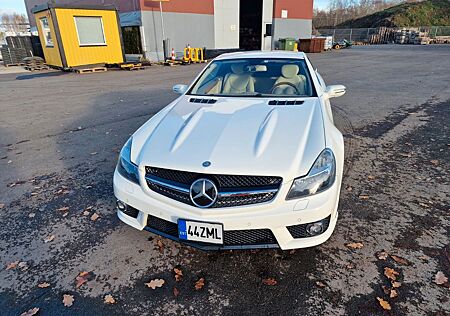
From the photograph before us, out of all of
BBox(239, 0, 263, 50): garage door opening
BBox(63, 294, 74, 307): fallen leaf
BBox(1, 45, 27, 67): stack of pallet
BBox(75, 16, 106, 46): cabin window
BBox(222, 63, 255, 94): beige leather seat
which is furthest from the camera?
BBox(239, 0, 263, 50): garage door opening

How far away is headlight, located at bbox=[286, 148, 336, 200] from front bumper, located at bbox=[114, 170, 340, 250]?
0.13ft

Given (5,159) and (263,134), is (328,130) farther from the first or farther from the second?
(5,159)

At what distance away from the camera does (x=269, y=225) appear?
210 centimetres

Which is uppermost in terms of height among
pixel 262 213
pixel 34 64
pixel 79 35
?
pixel 79 35

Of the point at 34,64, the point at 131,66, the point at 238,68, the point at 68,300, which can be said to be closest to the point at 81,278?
the point at 68,300

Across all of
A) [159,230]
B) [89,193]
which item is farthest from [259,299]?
[89,193]

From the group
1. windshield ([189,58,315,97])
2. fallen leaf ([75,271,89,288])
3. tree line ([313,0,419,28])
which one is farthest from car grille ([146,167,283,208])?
tree line ([313,0,419,28])

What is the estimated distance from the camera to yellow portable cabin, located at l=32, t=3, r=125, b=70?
15.4 meters

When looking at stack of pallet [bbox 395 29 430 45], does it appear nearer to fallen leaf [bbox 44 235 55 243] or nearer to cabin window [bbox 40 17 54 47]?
cabin window [bbox 40 17 54 47]

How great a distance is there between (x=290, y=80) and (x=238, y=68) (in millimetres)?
775

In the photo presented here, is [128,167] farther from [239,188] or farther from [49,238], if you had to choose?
[49,238]

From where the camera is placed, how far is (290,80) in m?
3.71

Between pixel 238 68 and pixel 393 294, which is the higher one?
pixel 238 68

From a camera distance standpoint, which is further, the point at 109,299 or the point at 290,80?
the point at 290,80
